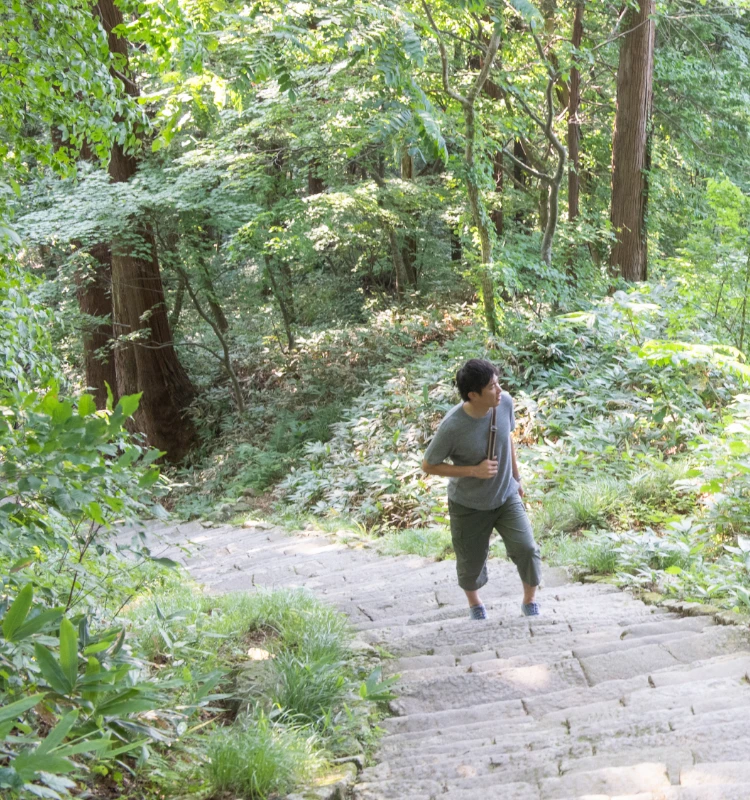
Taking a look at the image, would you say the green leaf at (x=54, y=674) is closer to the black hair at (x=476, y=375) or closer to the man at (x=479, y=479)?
the man at (x=479, y=479)

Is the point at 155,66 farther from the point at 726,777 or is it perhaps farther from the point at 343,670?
the point at 726,777

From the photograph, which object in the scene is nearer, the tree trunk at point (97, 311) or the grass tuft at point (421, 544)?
the grass tuft at point (421, 544)

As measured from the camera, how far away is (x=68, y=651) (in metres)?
2.18

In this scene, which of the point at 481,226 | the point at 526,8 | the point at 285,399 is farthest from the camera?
the point at 285,399

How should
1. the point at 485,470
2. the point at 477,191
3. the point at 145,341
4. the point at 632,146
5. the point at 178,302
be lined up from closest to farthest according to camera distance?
the point at 485,470 → the point at 477,191 → the point at 632,146 → the point at 145,341 → the point at 178,302

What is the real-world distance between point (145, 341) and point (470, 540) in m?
11.7

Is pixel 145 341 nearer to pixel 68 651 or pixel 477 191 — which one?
pixel 477 191

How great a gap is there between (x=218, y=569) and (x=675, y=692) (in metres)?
5.77

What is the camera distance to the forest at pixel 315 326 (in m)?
3.03

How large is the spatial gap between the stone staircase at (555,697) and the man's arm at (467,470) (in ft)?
3.29

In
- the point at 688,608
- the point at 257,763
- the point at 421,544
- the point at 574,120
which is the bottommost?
the point at 421,544

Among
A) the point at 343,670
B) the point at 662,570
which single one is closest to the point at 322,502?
the point at 662,570

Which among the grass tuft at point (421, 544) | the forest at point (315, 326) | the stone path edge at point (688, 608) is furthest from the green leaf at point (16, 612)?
the grass tuft at point (421, 544)

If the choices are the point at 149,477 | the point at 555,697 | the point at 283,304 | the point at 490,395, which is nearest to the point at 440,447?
the point at 490,395
